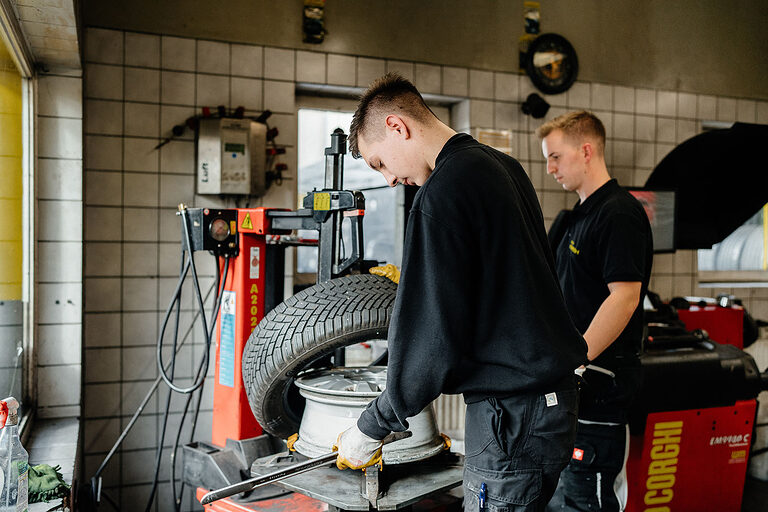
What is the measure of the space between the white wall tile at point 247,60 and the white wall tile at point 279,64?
0.10 feet

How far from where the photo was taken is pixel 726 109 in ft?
14.0

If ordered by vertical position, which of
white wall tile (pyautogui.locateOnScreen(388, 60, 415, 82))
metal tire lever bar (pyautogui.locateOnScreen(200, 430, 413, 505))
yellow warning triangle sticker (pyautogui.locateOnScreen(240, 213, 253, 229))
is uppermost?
white wall tile (pyautogui.locateOnScreen(388, 60, 415, 82))

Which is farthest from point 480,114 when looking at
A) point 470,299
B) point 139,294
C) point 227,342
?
point 470,299

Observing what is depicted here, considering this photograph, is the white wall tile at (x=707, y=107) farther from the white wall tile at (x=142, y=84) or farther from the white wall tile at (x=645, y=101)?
the white wall tile at (x=142, y=84)

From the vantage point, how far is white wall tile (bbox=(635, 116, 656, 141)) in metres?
4.02

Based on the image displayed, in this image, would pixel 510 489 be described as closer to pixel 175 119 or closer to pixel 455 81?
pixel 175 119

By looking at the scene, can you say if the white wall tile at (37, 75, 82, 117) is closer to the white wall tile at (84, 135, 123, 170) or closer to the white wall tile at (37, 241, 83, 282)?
the white wall tile at (84, 135, 123, 170)

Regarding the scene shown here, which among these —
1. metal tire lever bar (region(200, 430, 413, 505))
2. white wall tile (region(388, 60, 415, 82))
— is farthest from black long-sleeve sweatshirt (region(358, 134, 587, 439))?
white wall tile (region(388, 60, 415, 82))

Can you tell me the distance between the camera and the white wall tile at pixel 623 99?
396 cm

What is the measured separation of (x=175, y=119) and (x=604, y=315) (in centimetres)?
219

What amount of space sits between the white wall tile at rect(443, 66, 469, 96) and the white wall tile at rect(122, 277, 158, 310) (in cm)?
186

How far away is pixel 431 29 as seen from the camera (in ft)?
11.7

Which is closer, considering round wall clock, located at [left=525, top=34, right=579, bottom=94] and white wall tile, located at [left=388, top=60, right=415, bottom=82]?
white wall tile, located at [left=388, top=60, right=415, bottom=82]

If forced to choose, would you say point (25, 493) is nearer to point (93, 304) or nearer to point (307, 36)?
point (93, 304)
